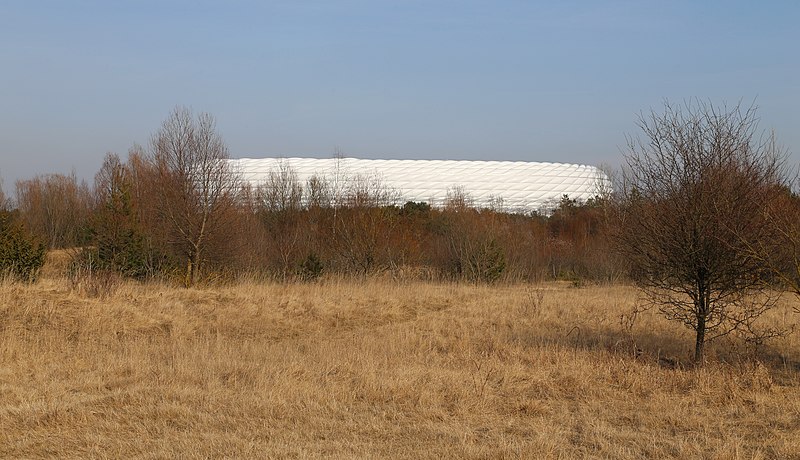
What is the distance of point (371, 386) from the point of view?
25.3ft

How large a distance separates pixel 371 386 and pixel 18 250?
16005mm

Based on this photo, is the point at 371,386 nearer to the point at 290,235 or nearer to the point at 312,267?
the point at 312,267

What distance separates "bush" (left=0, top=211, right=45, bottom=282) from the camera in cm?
1914

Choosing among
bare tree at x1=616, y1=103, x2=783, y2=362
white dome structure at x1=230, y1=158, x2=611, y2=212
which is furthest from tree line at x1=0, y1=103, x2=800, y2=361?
white dome structure at x1=230, y1=158, x2=611, y2=212

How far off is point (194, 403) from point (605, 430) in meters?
3.99

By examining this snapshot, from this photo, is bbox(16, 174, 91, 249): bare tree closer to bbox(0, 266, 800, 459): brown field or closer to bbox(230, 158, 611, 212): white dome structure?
bbox(230, 158, 611, 212): white dome structure

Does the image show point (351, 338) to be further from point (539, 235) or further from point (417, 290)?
point (539, 235)

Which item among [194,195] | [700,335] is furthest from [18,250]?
[700,335]

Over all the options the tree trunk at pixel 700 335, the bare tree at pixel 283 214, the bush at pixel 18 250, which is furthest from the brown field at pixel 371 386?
the bare tree at pixel 283 214

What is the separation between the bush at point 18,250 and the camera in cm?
1914

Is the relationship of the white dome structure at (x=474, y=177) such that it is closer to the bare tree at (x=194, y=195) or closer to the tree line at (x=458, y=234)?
the tree line at (x=458, y=234)

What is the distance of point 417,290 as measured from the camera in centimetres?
1875

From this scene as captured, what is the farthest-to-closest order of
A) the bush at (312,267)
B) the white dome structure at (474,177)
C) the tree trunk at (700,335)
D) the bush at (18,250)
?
the white dome structure at (474,177) → the bush at (312,267) → the bush at (18,250) → the tree trunk at (700,335)

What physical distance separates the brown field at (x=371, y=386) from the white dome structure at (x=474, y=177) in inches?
1406
